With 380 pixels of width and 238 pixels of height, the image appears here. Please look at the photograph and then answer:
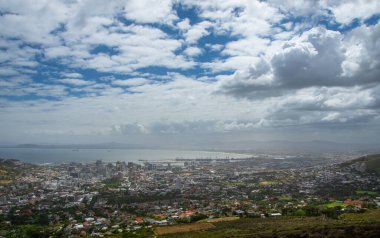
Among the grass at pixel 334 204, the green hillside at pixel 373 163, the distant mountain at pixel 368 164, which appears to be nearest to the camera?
the grass at pixel 334 204

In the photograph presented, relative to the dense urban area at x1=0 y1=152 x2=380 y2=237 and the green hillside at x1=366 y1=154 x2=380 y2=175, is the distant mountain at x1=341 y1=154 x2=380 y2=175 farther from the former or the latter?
the dense urban area at x1=0 y1=152 x2=380 y2=237

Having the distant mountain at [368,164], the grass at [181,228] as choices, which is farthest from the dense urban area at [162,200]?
the distant mountain at [368,164]

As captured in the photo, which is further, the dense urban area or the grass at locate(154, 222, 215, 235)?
the dense urban area

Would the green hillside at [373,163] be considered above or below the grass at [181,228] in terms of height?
above

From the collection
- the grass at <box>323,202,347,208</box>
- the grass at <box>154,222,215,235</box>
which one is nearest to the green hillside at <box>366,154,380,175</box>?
the grass at <box>323,202,347,208</box>

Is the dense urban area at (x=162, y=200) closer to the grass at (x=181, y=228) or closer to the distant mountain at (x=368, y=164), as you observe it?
the grass at (x=181, y=228)

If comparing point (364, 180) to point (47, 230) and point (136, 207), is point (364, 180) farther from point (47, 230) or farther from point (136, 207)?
point (47, 230)

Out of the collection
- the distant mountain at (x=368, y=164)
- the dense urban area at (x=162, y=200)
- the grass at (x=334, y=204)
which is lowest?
the dense urban area at (x=162, y=200)

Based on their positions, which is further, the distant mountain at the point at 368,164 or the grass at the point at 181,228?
the distant mountain at the point at 368,164

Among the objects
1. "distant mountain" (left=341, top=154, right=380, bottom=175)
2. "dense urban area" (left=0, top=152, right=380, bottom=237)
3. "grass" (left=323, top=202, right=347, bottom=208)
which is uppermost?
"distant mountain" (left=341, top=154, right=380, bottom=175)
